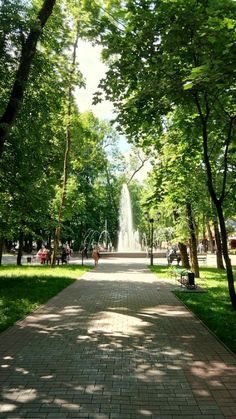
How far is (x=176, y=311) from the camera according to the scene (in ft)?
37.2

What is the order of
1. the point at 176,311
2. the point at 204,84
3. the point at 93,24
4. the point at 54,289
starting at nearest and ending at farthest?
the point at 204,84, the point at 93,24, the point at 176,311, the point at 54,289

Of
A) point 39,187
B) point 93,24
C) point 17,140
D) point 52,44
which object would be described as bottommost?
point 39,187

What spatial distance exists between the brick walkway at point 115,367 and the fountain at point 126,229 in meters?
43.2

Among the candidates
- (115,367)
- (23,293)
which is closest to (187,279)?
(23,293)

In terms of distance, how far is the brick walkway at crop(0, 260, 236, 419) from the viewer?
16.4ft

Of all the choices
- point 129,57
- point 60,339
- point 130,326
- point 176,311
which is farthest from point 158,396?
point 129,57

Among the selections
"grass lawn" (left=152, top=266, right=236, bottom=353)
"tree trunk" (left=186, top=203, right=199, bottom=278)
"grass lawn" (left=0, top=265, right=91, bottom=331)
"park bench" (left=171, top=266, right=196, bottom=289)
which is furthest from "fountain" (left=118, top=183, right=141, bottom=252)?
"grass lawn" (left=152, top=266, right=236, bottom=353)

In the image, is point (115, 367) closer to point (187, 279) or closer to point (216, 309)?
point (216, 309)

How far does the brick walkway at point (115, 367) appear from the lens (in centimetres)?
499

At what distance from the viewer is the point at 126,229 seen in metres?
56.6

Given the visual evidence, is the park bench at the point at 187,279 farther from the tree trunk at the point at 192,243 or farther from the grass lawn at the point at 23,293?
the grass lawn at the point at 23,293

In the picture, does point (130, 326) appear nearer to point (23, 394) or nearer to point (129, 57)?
point (23, 394)

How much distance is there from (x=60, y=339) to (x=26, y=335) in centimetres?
86

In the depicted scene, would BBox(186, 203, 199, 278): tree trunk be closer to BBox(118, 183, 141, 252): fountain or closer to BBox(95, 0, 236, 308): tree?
BBox(95, 0, 236, 308): tree
